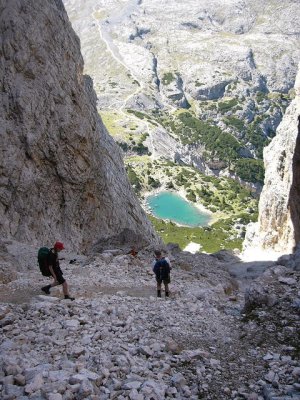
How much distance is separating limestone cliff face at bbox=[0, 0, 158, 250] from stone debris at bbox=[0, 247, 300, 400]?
1753 centimetres

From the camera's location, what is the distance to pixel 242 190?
17900 cm

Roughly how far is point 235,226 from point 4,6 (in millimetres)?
111758

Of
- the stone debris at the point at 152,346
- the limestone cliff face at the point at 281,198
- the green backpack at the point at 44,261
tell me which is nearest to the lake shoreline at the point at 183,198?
the limestone cliff face at the point at 281,198

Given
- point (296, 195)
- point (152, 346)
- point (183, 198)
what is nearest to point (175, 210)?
point (183, 198)

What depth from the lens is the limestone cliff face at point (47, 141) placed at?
32.3 meters

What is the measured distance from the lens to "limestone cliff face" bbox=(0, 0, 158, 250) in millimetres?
32281

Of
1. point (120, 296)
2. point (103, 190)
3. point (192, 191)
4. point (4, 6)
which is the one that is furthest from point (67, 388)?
point (192, 191)

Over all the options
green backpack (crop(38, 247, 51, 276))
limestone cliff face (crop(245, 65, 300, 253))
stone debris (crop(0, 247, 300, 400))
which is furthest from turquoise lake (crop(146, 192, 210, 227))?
stone debris (crop(0, 247, 300, 400))

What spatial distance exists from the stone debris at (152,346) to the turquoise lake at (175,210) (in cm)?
12868

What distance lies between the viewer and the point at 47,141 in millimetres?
34719

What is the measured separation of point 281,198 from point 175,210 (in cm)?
9537

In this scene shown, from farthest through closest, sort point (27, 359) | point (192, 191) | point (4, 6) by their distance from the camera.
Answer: point (192, 191), point (4, 6), point (27, 359)

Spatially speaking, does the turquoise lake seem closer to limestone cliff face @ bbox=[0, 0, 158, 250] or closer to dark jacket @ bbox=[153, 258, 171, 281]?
limestone cliff face @ bbox=[0, 0, 158, 250]

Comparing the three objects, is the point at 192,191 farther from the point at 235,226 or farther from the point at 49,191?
the point at 49,191
